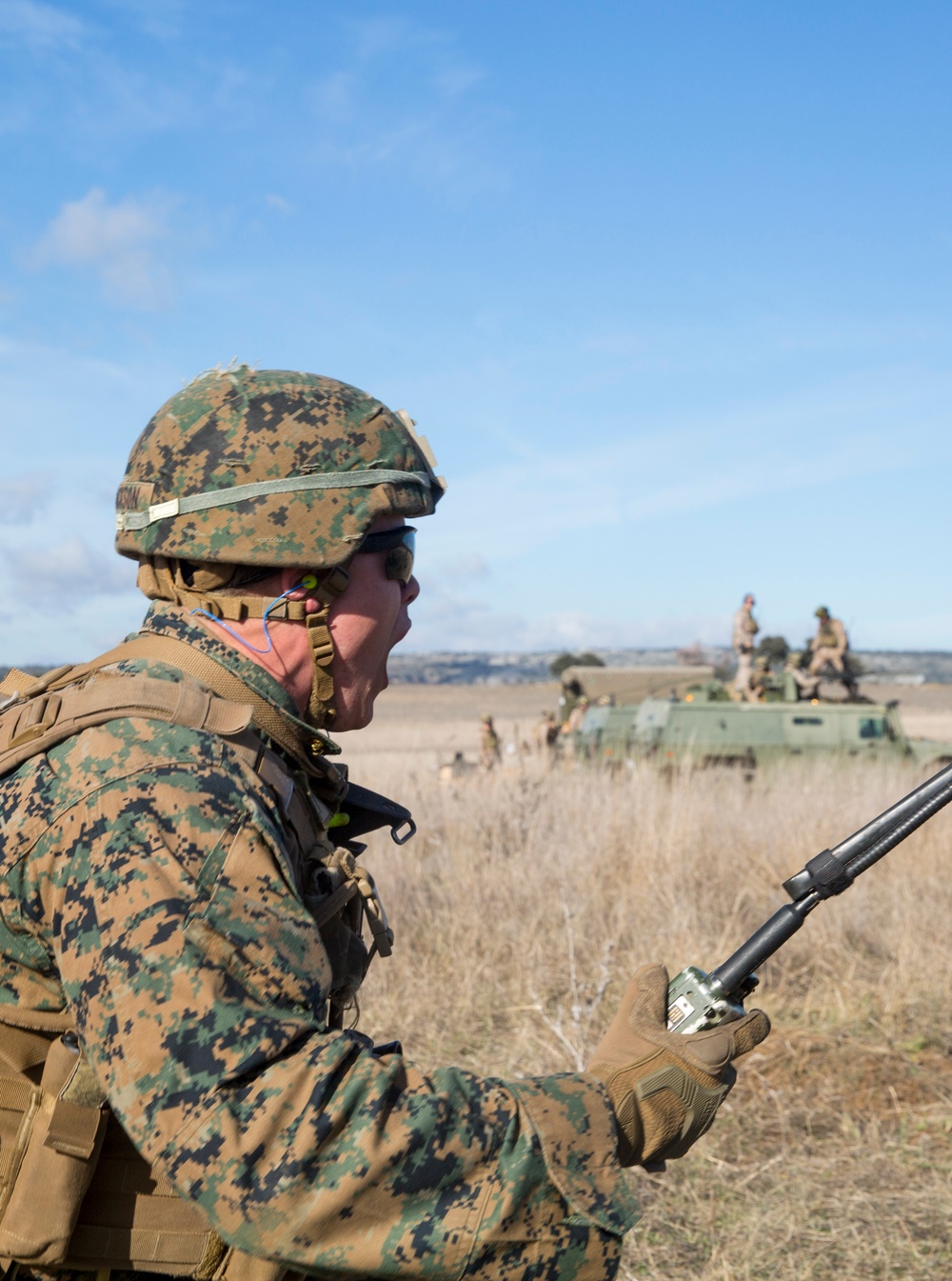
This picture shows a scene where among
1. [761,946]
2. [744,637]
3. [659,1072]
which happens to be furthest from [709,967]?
[744,637]

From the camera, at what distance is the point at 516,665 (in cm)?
13438

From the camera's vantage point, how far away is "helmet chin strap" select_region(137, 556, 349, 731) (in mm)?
1892

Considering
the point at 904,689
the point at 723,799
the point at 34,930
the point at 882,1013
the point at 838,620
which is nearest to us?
the point at 34,930

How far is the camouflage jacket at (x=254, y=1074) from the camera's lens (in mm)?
1253

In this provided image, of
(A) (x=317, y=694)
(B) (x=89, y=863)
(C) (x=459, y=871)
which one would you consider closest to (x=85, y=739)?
(B) (x=89, y=863)

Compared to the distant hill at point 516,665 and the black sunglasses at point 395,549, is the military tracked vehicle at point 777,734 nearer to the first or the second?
the black sunglasses at point 395,549

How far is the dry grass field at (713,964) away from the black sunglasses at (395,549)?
2.42 meters

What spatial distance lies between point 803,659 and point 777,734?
7.85 ft

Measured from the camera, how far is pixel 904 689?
253ft

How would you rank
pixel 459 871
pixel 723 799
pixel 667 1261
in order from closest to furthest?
1. pixel 667 1261
2. pixel 459 871
3. pixel 723 799

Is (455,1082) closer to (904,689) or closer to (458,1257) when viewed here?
(458,1257)

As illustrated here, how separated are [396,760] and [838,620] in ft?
22.1

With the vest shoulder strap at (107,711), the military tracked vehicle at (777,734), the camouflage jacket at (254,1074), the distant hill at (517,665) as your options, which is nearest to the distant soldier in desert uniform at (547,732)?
the military tracked vehicle at (777,734)

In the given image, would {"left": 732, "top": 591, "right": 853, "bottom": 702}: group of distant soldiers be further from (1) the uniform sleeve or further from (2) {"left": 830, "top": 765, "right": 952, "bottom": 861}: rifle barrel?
(1) the uniform sleeve
